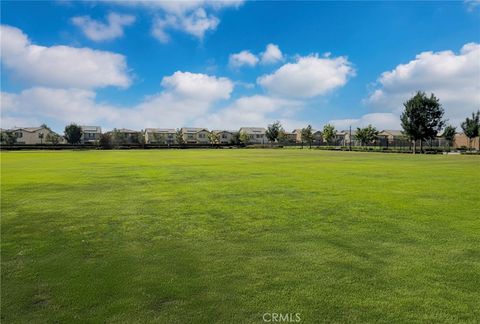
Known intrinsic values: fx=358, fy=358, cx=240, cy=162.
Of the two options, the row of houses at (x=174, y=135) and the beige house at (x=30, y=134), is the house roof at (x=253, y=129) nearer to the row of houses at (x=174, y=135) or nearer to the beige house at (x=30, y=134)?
the row of houses at (x=174, y=135)

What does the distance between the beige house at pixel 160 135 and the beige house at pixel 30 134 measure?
36081 millimetres

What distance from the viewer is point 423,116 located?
185 ft

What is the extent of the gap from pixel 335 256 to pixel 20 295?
4484 mm

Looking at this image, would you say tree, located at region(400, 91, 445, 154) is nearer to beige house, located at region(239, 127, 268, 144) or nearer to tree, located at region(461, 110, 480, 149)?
tree, located at region(461, 110, 480, 149)

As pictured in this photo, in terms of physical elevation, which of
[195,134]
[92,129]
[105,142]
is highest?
[92,129]

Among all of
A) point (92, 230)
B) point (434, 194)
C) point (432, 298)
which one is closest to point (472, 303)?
point (432, 298)

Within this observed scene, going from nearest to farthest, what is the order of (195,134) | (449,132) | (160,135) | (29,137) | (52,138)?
(449,132)
(52,138)
(29,137)
(160,135)
(195,134)

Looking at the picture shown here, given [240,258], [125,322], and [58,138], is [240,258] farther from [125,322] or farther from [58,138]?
[58,138]

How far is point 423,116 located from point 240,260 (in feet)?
194

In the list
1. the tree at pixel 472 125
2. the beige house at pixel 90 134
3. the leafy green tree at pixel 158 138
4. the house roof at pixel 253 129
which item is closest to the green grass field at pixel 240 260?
the tree at pixel 472 125

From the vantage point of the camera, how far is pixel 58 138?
121 m

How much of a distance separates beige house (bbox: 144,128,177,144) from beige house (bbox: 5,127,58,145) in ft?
118

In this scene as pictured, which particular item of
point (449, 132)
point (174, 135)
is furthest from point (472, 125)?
point (174, 135)

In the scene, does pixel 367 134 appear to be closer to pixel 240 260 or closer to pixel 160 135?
pixel 160 135
